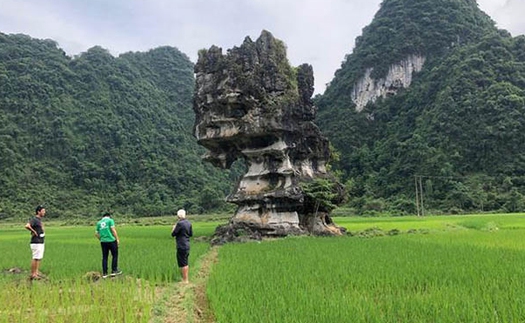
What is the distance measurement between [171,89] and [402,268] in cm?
8469

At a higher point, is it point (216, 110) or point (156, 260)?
point (216, 110)

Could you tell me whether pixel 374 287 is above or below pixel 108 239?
below

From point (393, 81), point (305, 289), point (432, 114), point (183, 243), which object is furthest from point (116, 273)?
point (393, 81)

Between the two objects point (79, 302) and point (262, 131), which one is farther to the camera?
point (262, 131)

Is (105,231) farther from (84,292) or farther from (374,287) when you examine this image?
(374,287)

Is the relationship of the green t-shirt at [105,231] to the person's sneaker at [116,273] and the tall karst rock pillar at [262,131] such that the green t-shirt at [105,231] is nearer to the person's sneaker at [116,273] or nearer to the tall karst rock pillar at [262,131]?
the person's sneaker at [116,273]

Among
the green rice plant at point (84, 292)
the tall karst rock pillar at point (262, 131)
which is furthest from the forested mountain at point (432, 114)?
the green rice plant at point (84, 292)

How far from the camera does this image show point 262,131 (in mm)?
20719

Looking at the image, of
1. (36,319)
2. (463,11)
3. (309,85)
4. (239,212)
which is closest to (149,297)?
(36,319)

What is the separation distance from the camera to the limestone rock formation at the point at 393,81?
72000 mm

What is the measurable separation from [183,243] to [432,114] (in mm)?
54375

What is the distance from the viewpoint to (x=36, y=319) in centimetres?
561

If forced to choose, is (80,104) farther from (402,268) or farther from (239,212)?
(402,268)

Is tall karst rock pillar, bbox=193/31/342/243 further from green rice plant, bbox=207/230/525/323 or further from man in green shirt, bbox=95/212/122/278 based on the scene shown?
man in green shirt, bbox=95/212/122/278
